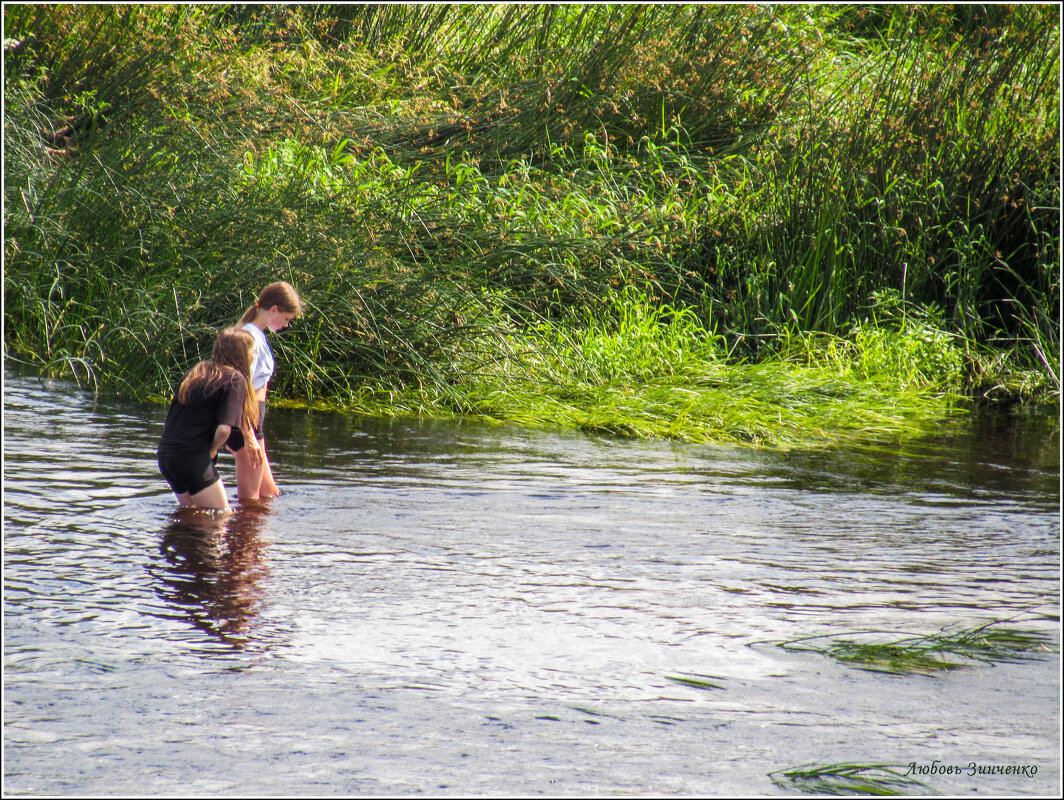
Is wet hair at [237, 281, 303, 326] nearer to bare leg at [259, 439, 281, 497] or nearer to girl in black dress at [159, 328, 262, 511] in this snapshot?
girl in black dress at [159, 328, 262, 511]

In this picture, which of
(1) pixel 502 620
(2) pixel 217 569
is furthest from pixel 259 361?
(1) pixel 502 620

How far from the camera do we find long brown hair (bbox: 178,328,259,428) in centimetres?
624

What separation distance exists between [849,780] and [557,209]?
9.31 m

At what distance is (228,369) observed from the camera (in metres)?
6.26

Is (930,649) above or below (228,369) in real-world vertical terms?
below

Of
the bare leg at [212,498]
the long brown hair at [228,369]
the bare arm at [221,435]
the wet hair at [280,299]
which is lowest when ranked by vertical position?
the bare leg at [212,498]

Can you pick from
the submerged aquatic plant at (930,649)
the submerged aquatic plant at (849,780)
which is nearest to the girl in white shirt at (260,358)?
the submerged aquatic plant at (930,649)

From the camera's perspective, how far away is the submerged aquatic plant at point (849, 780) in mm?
3324

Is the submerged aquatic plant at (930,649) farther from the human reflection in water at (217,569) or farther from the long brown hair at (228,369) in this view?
the long brown hair at (228,369)

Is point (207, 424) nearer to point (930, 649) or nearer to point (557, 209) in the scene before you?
point (930, 649)

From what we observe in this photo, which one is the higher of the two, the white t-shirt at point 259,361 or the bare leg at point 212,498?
the white t-shirt at point 259,361

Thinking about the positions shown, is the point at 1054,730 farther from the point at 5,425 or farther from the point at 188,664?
the point at 5,425

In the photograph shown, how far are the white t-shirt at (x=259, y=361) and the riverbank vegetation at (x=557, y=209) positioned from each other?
2.87 meters

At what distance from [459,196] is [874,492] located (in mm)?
5387
